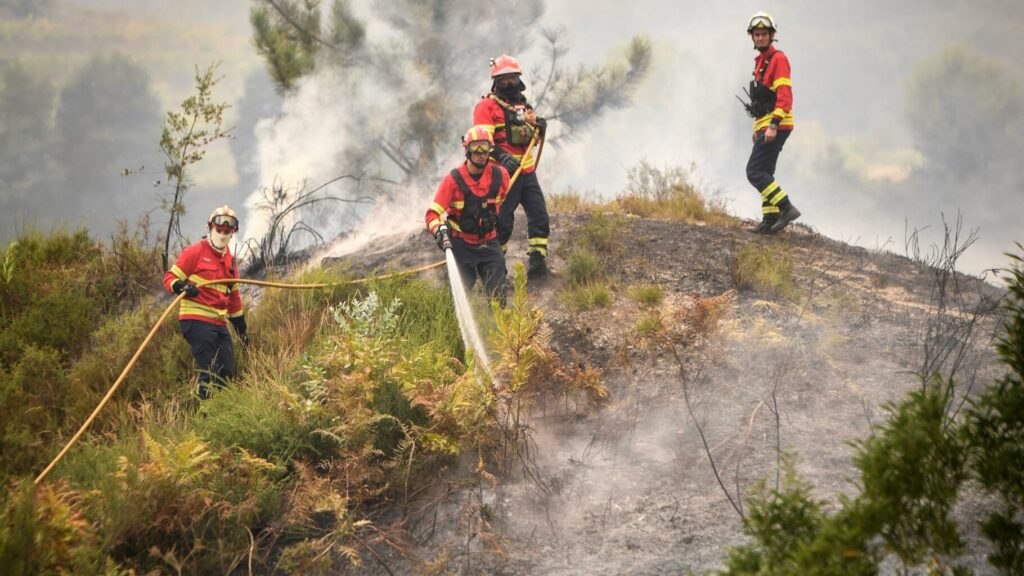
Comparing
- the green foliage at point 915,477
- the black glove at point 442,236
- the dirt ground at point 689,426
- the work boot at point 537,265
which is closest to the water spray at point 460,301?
the black glove at point 442,236

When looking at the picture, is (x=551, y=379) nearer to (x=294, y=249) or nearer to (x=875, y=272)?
(x=875, y=272)

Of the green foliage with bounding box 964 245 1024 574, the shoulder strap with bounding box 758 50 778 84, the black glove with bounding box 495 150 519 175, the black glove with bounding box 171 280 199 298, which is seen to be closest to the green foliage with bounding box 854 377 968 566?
the green foliage with bounding box 964 245 1024 574

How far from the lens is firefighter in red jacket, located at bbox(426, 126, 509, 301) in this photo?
7.09 metres

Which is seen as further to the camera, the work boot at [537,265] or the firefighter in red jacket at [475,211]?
the work boot at [537,265]

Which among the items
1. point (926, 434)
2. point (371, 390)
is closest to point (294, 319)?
point (371, 390)

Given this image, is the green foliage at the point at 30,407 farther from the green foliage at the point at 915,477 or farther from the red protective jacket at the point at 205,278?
the green foliage at the point at 915,477

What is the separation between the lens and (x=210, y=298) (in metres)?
6.90

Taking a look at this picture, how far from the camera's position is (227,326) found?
7113mm

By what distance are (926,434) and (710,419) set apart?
283 cm

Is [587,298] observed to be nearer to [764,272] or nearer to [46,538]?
[764,272]

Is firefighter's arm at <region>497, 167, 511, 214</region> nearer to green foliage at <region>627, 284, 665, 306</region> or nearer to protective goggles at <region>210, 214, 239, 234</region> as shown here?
green foliage at <region>627, 284, 665, 306</region>

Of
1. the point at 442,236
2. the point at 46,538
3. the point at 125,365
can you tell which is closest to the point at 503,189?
the point at 442,236

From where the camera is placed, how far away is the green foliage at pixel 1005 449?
7.84 feet

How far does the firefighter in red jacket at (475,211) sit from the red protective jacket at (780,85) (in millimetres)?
3343
